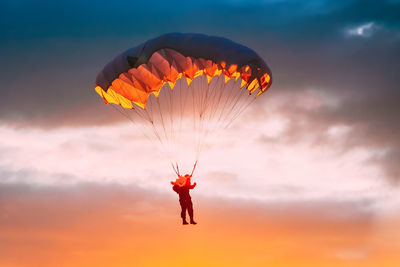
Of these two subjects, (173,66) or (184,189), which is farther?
(173,66)

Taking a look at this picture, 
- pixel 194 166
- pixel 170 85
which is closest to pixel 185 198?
pixel 194 166

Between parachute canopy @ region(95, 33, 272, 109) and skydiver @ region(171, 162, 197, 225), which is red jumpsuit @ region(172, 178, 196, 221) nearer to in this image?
skydiver @ region(171, 162, 197, 225)

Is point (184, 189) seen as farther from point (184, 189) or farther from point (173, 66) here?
point (173, 66)

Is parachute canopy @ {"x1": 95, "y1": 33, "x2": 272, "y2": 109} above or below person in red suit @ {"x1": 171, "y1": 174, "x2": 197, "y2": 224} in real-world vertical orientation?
above

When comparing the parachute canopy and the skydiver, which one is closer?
the parachute canopy

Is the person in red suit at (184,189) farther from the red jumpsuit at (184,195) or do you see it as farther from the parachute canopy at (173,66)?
the parachute canopy at (173,66)

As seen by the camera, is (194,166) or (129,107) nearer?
(194,166)

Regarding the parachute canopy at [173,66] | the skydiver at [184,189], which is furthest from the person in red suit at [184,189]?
the parachute canopy at [173,66]

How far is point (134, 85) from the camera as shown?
3759cm

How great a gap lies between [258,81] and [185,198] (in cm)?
539

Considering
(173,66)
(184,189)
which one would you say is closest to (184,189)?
(184,189)

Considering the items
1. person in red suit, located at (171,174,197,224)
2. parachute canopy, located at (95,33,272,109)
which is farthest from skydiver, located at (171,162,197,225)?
parachute canopy, located at (95,33,272,109)

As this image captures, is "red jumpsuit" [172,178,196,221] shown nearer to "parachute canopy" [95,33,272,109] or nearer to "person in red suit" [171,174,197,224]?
"person in red suit" [171,174,197,224]

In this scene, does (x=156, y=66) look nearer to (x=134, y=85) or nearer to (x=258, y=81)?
(x=134, y=85)
